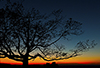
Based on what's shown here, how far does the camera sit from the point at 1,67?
667 inches

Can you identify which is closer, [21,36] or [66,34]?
[21,36]

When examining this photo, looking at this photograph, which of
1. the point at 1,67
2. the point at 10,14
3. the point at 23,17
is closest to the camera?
the point at 10,14

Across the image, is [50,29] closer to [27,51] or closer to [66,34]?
[66,34]

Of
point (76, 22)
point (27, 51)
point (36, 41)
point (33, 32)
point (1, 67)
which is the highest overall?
point (76, 22)

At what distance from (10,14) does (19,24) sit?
164cm

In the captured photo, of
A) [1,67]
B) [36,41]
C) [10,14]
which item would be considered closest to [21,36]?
[36,41]

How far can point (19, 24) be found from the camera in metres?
15.3

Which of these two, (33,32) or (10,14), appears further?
(33,32)

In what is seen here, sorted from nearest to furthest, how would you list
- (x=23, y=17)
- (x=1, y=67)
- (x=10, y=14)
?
(x=10, y=14) < (x=23, y=17) < (x=1, y=67)

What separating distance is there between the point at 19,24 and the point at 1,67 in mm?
6898

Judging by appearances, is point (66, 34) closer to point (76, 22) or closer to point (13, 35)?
point (76, 22)

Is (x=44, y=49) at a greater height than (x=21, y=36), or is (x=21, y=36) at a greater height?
(x=21, y=36)

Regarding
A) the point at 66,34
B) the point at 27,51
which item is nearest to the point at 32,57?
the point at 27,51

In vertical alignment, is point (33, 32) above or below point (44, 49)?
above
